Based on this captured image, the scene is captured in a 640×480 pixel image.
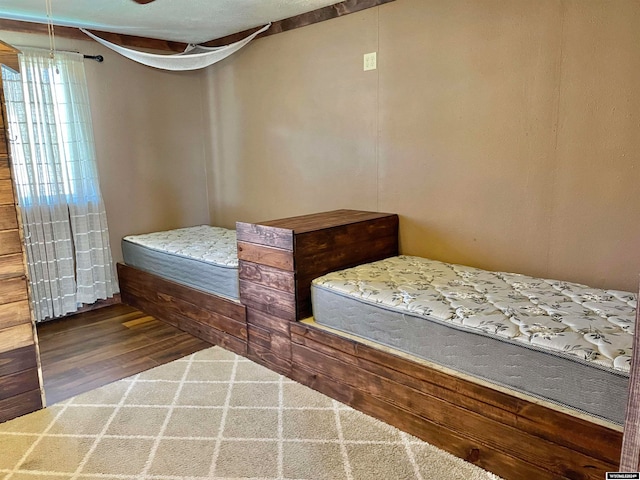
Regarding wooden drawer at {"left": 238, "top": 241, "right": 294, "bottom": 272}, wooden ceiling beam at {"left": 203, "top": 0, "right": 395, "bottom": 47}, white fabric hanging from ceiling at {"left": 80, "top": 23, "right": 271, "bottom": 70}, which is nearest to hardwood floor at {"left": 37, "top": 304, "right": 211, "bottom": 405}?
wooden drawer at {"left": 238, "top": 241, "right": 294, "bottom": 272}

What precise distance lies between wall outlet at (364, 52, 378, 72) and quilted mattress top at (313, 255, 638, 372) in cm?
130

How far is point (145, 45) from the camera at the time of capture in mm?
3914

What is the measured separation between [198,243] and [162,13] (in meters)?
1.62

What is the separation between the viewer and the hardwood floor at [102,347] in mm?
2613

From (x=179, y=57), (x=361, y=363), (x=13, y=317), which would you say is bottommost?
(x=361, y=363)

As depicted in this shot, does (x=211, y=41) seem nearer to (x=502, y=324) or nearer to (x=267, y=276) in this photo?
(x=267, y=276)

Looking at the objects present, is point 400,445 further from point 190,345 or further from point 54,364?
point 54,364

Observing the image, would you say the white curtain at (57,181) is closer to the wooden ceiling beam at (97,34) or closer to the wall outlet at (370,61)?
the wooden ceiling beam at (97,34)

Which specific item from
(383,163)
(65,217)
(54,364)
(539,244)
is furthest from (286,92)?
(54,364)

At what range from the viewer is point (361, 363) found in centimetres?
214

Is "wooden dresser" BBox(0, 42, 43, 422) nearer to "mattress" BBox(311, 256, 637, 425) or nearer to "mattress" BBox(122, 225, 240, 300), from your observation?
"mattress" BBox(122, 225, 240, 300)

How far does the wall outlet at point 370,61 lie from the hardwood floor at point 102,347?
2.09 metres

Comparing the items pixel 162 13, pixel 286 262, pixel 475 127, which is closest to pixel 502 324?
pixel 286 262

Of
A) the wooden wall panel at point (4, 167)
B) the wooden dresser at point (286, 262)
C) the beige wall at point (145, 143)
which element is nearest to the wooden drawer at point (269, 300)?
the wooden dresser at point (286, 262)
